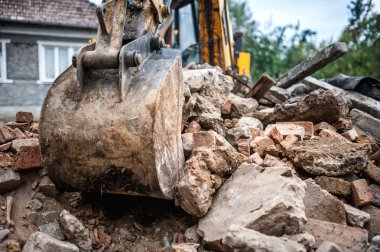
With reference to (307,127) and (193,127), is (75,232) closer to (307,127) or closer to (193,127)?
(193,127)

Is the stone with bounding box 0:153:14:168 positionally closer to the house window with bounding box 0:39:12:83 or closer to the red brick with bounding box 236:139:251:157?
the red brick with bounding box 236:139:251:157

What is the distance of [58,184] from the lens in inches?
92.4

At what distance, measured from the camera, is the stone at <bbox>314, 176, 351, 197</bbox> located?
104 inches

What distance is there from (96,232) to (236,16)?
33704 mm

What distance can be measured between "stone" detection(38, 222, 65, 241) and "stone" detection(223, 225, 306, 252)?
1.15 meters

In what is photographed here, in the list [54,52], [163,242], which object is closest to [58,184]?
[163,242]

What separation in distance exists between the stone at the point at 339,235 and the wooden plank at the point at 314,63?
3.03 m

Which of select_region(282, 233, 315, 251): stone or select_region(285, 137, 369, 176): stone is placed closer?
select_region(282, 233, 315, 251): stone

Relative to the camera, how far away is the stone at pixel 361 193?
2.58 metres

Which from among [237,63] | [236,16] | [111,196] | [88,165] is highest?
[236,16]

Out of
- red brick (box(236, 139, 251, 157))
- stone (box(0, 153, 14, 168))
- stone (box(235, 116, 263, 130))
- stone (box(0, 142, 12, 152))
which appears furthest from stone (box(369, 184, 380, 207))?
stone (box(0, 142, 12, 152))

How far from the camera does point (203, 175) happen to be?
7.68 ft

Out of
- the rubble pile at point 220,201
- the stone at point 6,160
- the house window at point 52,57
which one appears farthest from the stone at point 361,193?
the house window at point 52,57

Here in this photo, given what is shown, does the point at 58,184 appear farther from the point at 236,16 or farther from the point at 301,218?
the point at 236,16
